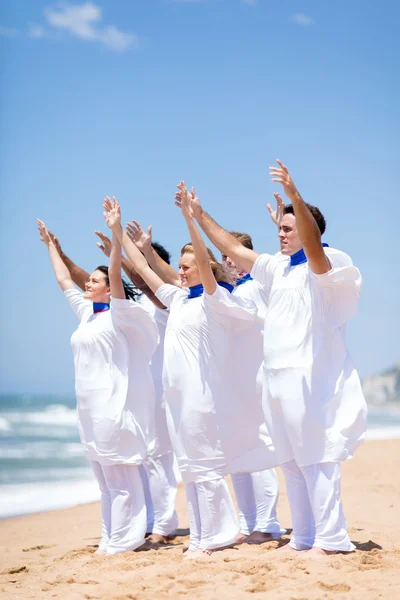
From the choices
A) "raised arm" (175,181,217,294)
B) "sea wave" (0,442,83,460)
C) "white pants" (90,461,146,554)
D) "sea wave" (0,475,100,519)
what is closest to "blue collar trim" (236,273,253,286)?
"raised arm" (175,181,217,294)

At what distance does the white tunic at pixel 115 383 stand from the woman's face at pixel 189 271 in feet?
2.13

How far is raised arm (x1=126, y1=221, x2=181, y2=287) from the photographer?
7387mm

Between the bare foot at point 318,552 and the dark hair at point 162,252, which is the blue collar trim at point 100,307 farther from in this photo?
the bare foot at point 318,552

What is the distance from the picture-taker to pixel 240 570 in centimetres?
548

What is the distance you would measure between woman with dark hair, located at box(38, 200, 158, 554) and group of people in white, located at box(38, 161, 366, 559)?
1 cm

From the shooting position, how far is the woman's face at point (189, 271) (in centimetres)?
667

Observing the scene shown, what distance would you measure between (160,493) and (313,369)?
2.78 meters

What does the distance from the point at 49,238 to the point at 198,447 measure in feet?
9.96

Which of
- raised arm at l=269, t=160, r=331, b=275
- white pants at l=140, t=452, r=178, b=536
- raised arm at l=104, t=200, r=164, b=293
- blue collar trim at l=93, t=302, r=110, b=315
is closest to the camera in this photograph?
raised arm at l=269, t=160, r=331, b=275

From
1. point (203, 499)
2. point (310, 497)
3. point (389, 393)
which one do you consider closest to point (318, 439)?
point (310, 497)

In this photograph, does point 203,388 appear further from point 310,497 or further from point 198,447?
point 310,497

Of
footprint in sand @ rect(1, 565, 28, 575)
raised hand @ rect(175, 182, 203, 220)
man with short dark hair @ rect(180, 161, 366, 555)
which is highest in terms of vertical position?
raised hand @ rect(175, 182, 203, 220)

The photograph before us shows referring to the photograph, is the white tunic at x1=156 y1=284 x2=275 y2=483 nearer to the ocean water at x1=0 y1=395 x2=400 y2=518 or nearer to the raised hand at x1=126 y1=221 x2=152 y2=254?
the raised hand at x1=126 y1=221 x2=152 y2=254

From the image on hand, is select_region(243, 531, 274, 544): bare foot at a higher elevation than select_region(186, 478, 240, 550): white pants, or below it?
below
